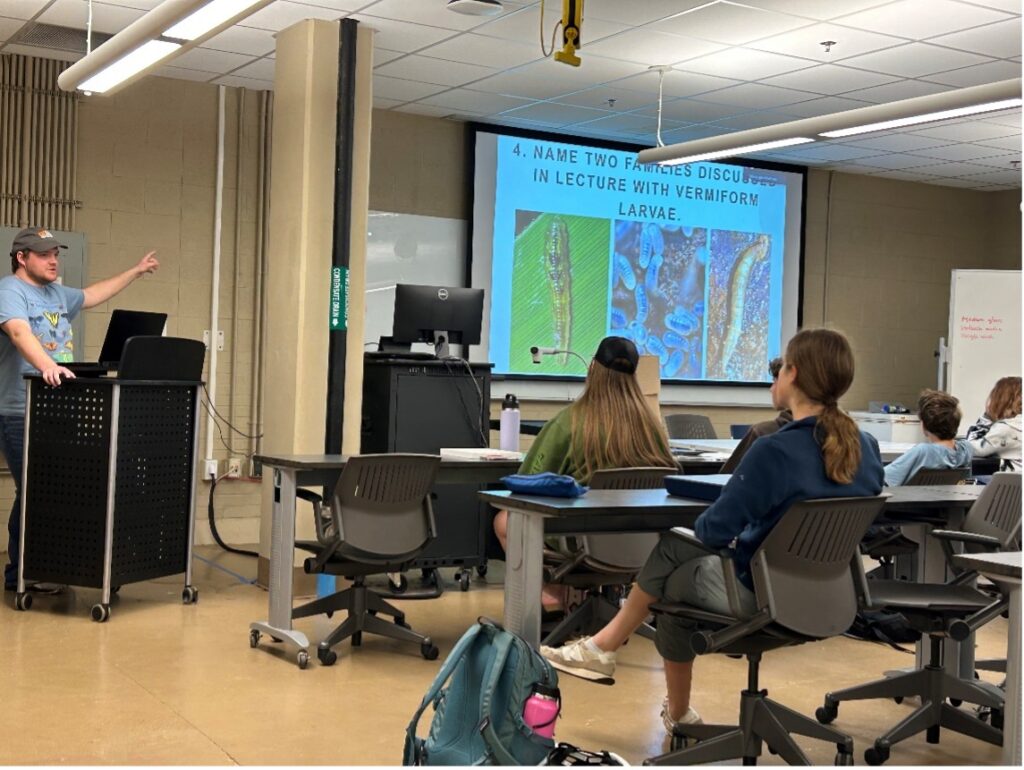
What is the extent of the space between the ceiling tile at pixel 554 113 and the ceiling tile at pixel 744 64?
1.16 meters

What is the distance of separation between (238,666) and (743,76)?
14.8 feet

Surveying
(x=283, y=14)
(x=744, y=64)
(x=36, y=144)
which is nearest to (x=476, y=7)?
(x=283, y=14)

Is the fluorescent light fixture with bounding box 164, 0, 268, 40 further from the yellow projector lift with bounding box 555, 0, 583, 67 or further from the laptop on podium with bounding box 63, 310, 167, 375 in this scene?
the laptop on podium with bounding box 63, 310, 167, 375

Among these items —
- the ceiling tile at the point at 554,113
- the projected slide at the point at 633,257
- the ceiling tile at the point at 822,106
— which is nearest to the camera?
the ceiling tile at the point at 822,106

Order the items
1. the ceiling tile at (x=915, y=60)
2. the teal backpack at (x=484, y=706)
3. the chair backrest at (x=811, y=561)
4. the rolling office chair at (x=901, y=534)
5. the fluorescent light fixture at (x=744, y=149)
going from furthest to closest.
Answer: the fluorescent light fixture at (x=744, y=149), the ceiling tile at (x=915, y=60), the rolling office chair at (x=901, y=534), the chair backrest at (x=811, y=561), the teal backpack at (x=484, y=706)

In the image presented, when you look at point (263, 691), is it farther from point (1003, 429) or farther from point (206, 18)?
point (1003, 429)

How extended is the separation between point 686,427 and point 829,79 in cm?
227

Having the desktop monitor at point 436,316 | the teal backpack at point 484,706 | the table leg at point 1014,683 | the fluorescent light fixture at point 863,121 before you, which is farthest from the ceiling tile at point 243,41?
the table leg at point 1014,683

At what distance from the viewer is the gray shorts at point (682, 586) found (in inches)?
128

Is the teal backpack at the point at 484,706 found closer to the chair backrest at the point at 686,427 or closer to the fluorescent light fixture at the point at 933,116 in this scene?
the fluorescent light fixture at the point at 933,116

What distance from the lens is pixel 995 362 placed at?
383 inches

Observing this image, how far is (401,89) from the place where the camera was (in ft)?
25.0

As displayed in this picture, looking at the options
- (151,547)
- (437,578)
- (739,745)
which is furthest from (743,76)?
(739,745)

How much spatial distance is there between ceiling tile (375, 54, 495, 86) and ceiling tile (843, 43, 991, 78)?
2.10m
